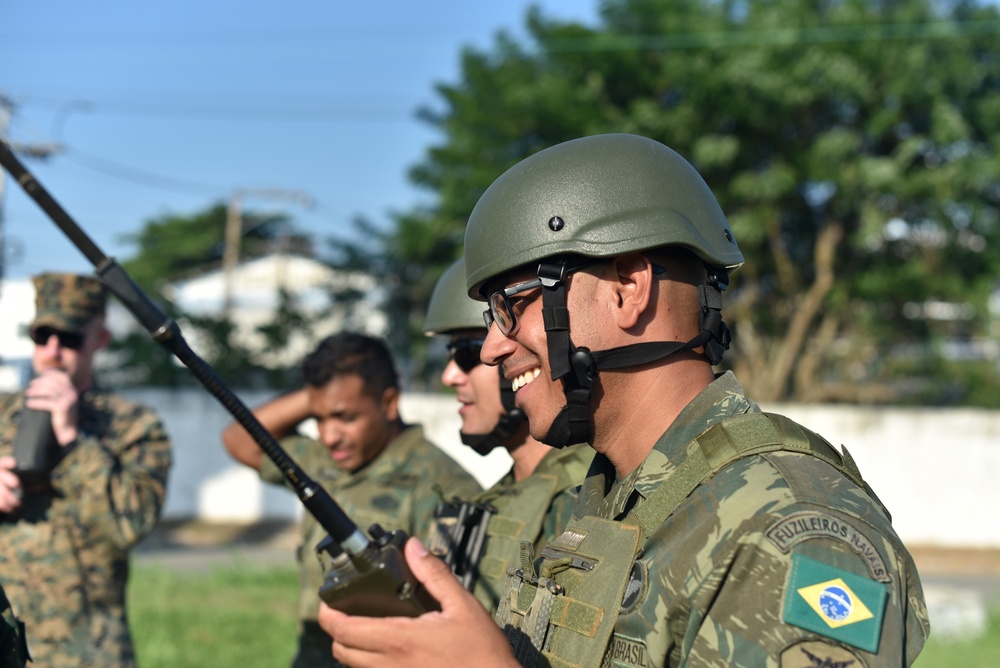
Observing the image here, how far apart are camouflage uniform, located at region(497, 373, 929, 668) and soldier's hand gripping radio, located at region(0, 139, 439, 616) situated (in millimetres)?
350

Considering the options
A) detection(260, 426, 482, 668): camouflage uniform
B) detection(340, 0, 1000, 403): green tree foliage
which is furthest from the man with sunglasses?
detection(340, 0, 1000, 403): green tree foliage

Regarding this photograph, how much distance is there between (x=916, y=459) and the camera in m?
16.0

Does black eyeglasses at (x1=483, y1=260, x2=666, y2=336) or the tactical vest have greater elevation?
black eyeglasses at (x1=483, y1=260, x2=666, y2=336)

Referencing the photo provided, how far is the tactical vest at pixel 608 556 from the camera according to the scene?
6.47 feet

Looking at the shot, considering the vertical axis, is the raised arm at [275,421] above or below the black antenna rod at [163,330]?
below

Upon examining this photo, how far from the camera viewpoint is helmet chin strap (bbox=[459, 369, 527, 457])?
3873 mm

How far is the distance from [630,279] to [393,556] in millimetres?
777

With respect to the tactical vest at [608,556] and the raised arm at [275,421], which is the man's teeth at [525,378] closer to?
the tactical vest at [608,556]

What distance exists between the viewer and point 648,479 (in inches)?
84.0

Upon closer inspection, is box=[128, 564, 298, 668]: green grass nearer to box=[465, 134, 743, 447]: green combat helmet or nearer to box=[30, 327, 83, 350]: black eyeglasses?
box=[30, 327, 83, 350]: black eyeglasses

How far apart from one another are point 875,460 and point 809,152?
459 centimetres

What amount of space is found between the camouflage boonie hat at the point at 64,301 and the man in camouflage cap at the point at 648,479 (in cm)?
271

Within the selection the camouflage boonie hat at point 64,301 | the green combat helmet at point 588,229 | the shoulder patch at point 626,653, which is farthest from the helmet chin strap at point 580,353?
the camouflage boonie hat at point 64,301

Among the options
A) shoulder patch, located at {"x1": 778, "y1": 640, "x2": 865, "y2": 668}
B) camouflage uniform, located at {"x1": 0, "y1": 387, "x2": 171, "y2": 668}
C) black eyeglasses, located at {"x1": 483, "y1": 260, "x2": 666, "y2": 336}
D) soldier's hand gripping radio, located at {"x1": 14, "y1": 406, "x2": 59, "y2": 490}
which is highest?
black eyeglasses, located at {"x1": 483, "y1": 260, "x2": 666, "y2": 336}
